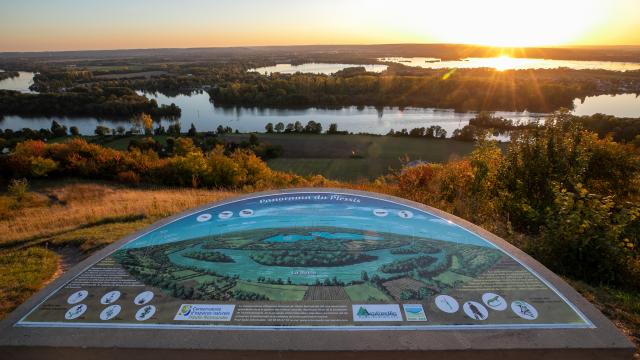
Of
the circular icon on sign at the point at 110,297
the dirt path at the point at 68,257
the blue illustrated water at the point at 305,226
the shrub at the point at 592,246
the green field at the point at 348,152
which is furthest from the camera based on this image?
the green field at the point at 348,152

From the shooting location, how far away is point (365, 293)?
3.40 metres

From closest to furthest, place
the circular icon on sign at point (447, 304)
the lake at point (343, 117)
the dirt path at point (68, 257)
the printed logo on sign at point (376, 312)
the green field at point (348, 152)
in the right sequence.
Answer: the printed logo on sign at point (376, 312) → the circular icon on sign at point (447, 304) → the dirt path at point (68, 257) → the green field at point (348, 152) → the lake at point (343, 117)

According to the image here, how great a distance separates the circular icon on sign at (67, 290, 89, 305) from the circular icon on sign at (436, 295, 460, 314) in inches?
132

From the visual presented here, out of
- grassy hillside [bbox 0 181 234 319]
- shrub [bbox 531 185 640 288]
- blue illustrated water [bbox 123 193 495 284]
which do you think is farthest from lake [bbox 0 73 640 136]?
blue illustrated water [bbox 123 193 495 284]

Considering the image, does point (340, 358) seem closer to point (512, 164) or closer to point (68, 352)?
point (68, 352)

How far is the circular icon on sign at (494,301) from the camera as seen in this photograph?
3.22 m

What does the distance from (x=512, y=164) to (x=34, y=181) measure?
77.7 ft

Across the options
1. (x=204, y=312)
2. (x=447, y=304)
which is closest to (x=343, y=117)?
(x=447, y=304)

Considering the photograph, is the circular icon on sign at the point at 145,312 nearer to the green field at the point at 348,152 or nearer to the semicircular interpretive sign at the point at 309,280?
the semicircular interpretive sign at the point at 309,280

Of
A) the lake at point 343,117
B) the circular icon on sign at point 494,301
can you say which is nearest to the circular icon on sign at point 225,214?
the circular icon on sign at point 494,301

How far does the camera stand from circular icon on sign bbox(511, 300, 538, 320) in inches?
123

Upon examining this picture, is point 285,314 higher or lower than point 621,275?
higher

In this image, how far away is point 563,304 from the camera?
3.28 m

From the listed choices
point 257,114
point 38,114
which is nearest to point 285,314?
point 257,114
